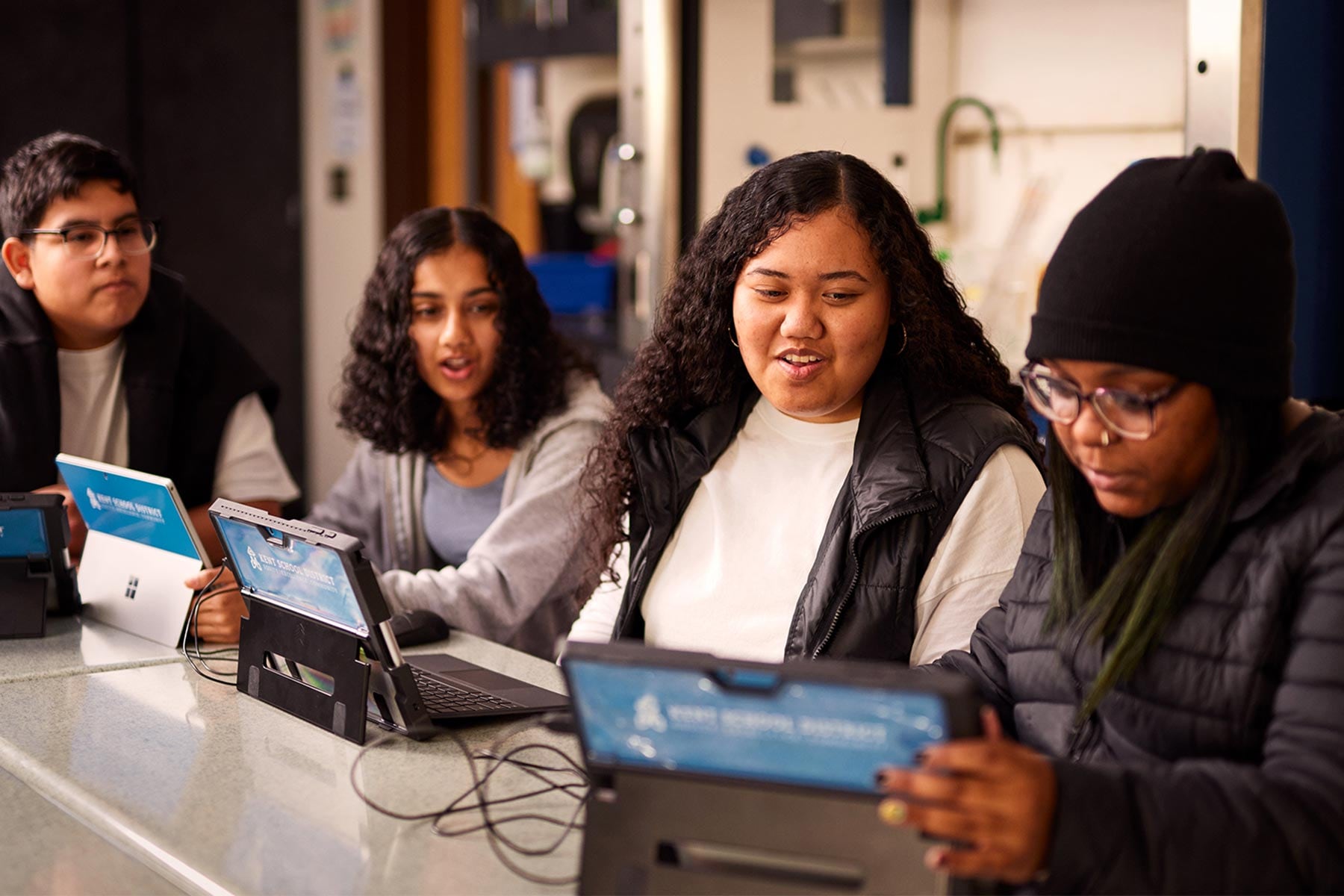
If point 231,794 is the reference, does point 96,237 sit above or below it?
above

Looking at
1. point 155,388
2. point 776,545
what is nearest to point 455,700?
point 776,545

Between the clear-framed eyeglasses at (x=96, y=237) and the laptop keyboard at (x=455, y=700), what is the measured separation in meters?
1.12

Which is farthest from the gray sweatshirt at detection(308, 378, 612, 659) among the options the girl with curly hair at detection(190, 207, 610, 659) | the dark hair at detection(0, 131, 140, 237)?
the dark hair at detection(0, 131, 140, 237)

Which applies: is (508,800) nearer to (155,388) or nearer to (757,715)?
(757,715)

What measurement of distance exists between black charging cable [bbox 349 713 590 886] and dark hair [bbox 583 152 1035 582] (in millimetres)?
476

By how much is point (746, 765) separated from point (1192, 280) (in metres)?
0.49

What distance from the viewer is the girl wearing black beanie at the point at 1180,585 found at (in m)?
0.95

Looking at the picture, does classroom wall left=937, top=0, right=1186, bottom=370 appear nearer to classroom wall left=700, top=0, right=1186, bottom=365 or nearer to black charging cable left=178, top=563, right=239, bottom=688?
classroom wall left=700, top=0, right=1186, bottom=365

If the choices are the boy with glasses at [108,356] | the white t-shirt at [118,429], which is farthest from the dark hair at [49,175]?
the white t-shirt at [118,429]

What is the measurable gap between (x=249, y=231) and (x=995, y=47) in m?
2.93

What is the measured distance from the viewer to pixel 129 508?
6.30ft

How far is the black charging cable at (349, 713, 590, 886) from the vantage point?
120 centimetres

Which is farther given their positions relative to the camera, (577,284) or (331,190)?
(331,190)

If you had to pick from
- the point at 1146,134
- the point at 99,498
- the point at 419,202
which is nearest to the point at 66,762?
the point at 99,498
